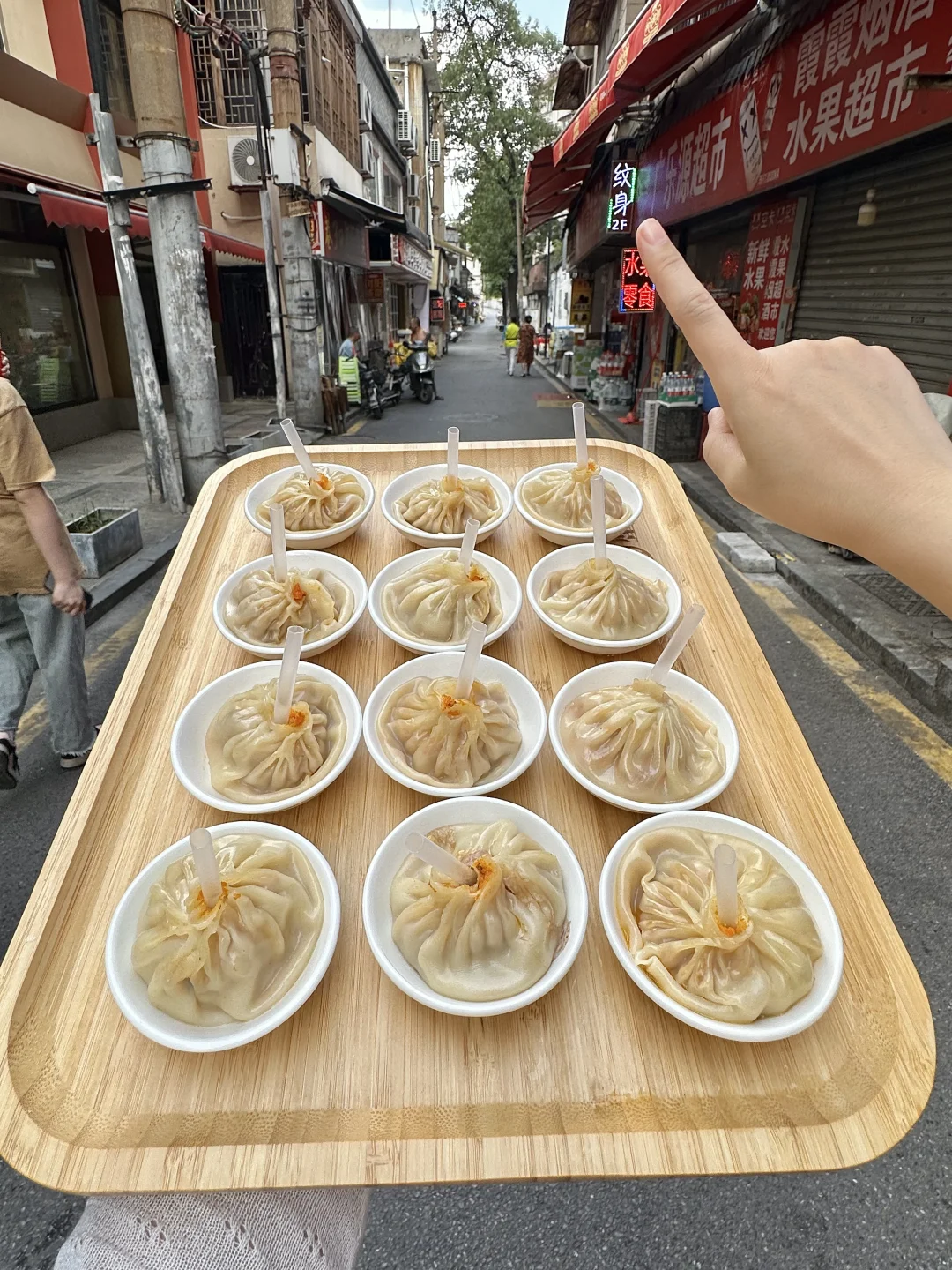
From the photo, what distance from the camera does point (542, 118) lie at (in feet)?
105

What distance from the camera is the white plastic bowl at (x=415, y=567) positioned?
1.79 m

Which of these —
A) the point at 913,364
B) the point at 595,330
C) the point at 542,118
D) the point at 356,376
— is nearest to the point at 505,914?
the point at 913,364

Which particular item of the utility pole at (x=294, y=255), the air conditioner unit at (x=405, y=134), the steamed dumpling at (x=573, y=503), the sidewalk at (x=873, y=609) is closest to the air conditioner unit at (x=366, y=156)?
the air conditioner unit at (x=405, y=134)

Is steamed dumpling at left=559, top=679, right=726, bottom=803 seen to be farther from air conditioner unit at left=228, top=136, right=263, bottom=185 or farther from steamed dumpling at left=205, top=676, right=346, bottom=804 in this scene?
air conditioner unit at left=228, top=136, right=263, bottom=185

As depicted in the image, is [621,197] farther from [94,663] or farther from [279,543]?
[279,543]

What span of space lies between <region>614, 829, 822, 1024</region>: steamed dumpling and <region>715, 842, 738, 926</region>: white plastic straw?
0.05 feet

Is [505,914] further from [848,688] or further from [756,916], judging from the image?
[848,688]

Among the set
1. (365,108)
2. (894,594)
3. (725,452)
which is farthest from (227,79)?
(725,452)

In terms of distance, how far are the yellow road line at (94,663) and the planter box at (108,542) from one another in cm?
65

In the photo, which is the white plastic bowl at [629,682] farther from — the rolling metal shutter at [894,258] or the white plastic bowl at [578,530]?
the rolling metal shutter at [894,258]

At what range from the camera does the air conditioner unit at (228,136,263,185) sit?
1439 centimetres

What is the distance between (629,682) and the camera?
5.72 ft

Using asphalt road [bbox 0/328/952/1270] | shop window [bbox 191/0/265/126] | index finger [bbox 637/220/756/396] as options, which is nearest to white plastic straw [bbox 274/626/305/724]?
index finger [bbox 637/220/756/396]

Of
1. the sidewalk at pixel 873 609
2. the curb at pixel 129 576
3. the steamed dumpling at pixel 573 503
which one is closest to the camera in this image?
the steamed dumpling at pixel 573 503
